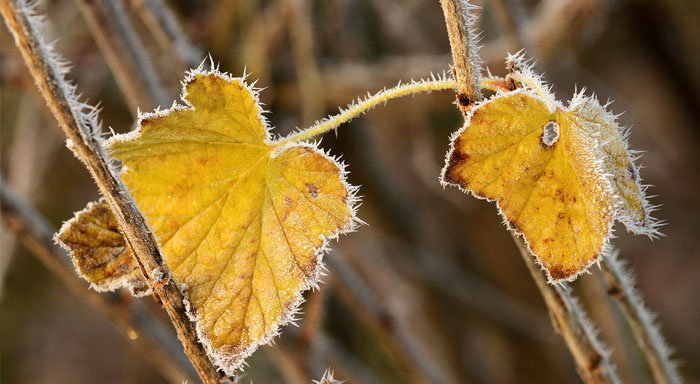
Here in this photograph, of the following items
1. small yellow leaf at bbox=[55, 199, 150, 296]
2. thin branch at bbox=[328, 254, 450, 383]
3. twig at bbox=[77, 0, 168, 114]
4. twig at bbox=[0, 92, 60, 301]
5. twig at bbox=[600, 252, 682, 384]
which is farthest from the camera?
twig at bbox=[0, 92, 60, 301]

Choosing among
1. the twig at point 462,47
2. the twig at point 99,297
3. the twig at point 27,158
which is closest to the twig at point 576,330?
the twig at point 462,47

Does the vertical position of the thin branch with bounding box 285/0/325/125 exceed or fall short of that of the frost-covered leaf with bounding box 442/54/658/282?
it exceeds it

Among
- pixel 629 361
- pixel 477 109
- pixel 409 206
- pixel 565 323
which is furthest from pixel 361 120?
pixel 477 109

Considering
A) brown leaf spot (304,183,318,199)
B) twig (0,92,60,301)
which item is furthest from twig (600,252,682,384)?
twig (0,92,60,301)

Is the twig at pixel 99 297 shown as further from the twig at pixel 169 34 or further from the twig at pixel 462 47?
the twig at pixel 462 47

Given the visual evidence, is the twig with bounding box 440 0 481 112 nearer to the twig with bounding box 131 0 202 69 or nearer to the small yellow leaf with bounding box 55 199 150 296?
the small yellow leaf with bounding box 55 199 150 296

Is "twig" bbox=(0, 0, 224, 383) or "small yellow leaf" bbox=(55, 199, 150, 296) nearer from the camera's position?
"twig" bbox=(0, 0, 224, 383)
